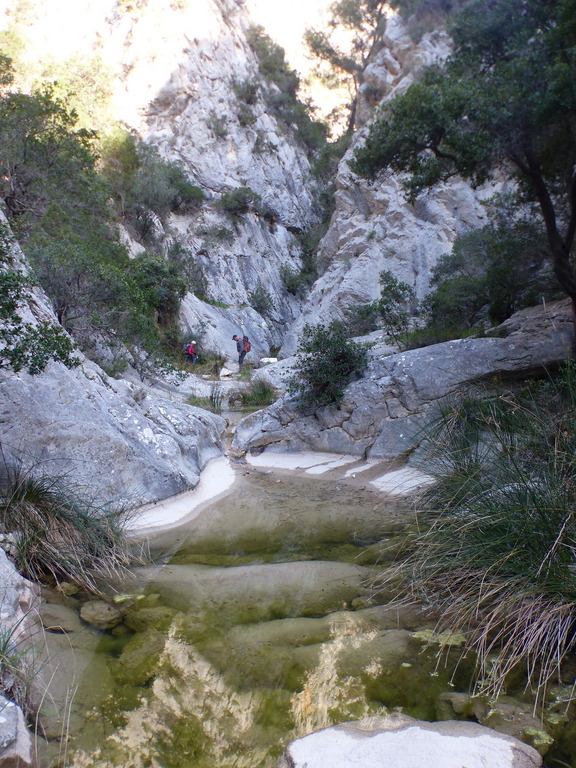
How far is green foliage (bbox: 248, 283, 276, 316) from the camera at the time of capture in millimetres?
30531

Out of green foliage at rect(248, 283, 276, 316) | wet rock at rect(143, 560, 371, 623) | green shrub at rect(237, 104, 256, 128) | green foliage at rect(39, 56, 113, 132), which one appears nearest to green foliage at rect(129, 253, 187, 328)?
green foliage at rect(39, 56, 113, 132)

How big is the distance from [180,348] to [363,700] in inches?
730

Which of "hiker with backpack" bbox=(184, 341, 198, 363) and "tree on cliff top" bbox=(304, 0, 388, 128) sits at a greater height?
"tree on cliff top" bbox=(304, 0, 388, 128)

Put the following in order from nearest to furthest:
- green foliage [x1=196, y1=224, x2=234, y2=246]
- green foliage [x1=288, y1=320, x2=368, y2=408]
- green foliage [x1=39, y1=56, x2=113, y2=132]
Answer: green foliage [x1=288, y1=320, x2=368, y2=408], green foliage [x1=39, y1=56, x2=113, y2=132], green foliage [x1=196, y1=224, x2=234, y2=246]

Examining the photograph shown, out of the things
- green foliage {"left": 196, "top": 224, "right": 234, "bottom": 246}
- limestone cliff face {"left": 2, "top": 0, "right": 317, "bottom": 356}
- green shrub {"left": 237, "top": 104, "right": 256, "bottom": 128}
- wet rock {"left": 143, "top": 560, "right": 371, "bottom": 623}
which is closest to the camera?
wet rock {"left": 143, "top": 560, "right": 371, "bottom": 623}

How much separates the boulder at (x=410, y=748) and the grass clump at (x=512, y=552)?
403 mm

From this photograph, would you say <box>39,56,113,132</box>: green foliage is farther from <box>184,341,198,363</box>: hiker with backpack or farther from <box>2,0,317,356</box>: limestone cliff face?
<box>184,341,198,363</box>: hiker with backpack

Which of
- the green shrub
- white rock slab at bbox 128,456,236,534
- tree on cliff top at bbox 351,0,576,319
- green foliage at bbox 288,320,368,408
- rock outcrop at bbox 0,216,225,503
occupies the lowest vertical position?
white rock slab at bbox 128,456,236,534

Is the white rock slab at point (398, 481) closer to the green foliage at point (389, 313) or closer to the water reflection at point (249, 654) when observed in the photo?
the water reflection at point (249, 654)

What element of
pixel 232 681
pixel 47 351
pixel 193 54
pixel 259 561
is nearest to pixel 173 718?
pixel 232 681

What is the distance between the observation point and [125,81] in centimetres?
3189

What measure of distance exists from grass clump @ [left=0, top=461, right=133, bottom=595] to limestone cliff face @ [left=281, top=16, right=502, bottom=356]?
63.0 feet

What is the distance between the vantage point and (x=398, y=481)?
6832 millimetres

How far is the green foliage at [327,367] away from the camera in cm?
1006
